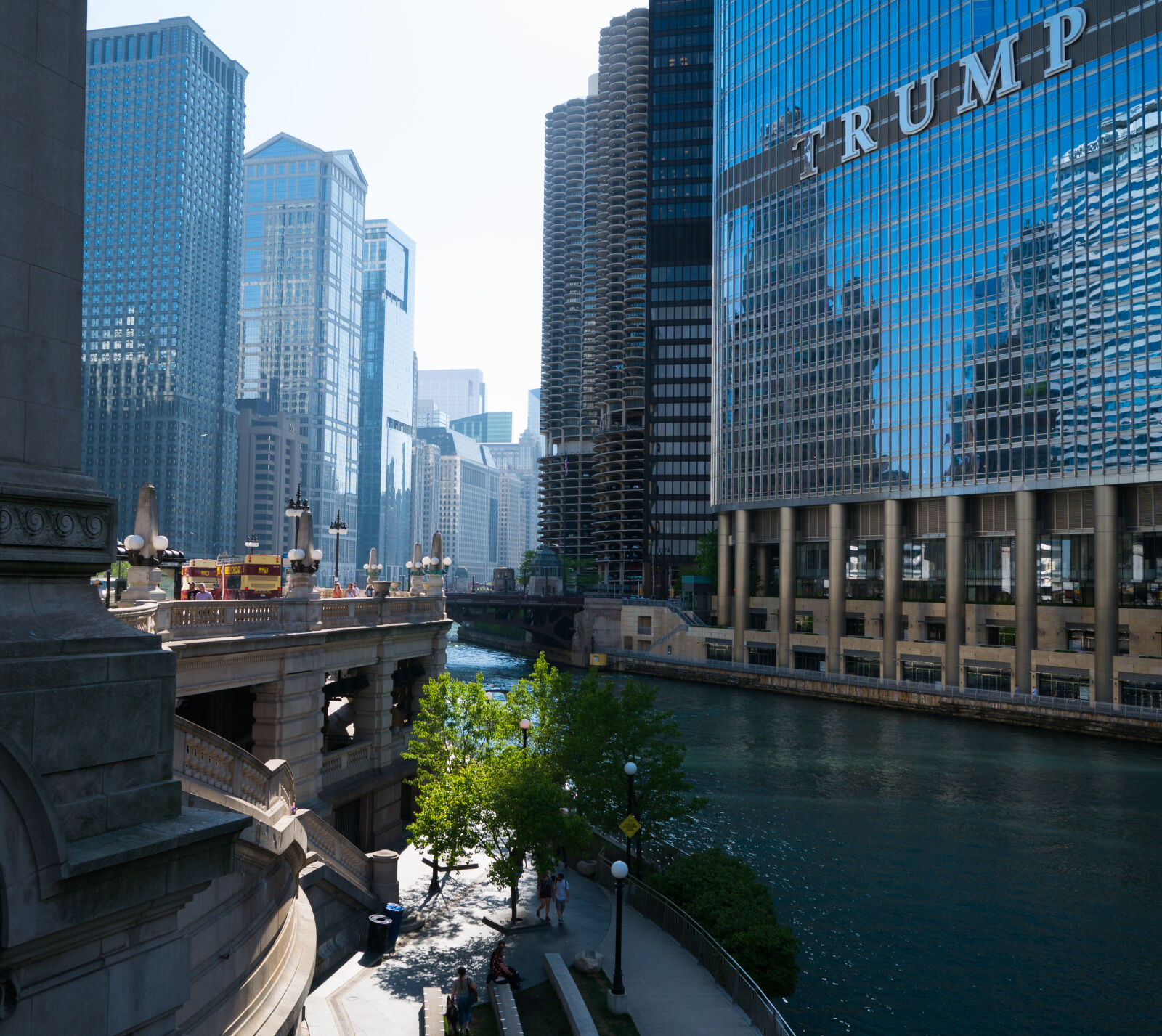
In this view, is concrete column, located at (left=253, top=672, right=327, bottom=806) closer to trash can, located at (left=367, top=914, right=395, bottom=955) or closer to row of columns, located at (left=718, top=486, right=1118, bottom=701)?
trash can, located at (left=367, top=914, right=395, bottom=955)

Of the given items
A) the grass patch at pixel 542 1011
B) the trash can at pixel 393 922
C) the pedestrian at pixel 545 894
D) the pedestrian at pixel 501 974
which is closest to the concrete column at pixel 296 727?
the trash can at pixel 393 922

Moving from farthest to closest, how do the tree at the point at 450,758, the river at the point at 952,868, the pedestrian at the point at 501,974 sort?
1. the tree at the point at 450,758
2. the river at the point at 952,868
3. the pedestrian at the point at 501,974

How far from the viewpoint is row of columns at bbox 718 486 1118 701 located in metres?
70.1

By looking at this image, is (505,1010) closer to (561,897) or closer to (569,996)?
(569,996)

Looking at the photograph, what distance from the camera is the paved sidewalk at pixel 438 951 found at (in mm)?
18906

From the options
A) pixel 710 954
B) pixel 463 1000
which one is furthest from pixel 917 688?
pixel 463 1000

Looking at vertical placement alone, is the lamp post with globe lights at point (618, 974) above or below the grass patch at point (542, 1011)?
above

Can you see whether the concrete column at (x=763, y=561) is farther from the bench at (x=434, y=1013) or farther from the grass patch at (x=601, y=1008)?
the bench at (x=434, y=1013)

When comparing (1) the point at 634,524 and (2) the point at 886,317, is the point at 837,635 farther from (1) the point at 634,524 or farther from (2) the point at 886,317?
(1) the point at 634,524

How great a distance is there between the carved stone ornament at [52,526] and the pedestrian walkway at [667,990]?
15670 mm

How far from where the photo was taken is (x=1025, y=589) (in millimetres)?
75875

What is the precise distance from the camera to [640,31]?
17938 cm

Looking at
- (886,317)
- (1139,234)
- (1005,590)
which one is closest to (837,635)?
(1005,590)

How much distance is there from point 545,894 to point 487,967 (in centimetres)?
357
